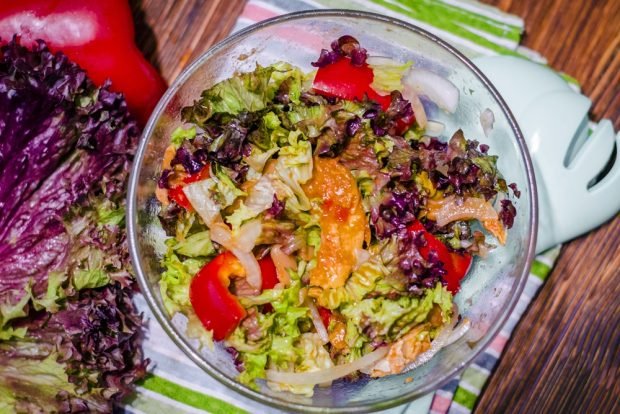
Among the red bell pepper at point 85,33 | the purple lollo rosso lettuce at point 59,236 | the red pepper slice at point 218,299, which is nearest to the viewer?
the red pepper slice at point 218,299

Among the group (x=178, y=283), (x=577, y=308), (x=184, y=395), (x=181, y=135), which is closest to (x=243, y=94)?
(x=181, y=135)

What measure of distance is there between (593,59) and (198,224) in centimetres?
110

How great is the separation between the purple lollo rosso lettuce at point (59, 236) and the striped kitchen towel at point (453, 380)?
0.11m

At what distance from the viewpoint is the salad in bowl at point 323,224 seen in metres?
1.31

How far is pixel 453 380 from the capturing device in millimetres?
1624

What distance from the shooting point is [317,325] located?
1359 millimetres

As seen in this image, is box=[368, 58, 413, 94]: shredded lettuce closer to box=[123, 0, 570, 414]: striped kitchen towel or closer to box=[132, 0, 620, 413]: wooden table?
box=[123, 0, 570, 414]: striped kitchen towel

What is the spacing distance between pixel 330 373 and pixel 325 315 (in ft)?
0.38

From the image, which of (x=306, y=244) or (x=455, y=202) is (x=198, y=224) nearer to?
(x=306, y=244)

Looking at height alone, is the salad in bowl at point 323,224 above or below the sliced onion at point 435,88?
below

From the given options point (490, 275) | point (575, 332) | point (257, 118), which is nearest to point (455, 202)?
point (490, 275)

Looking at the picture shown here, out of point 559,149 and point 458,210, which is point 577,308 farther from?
point 458,210

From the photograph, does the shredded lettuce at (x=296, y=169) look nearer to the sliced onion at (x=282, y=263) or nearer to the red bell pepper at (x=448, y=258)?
the sliced onion at (x=282, y=263)

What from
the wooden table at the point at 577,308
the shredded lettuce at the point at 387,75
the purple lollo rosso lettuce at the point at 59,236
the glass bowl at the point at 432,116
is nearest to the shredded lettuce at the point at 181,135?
the glass bowl at the point at 432,116
